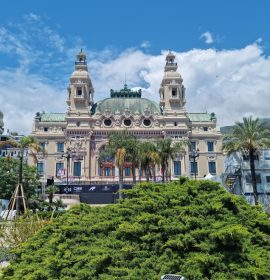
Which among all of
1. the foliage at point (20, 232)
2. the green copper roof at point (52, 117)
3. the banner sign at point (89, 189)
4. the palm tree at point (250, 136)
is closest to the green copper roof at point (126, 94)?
the green copper roof at point (52, 117)

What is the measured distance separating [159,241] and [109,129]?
69838 millimetres

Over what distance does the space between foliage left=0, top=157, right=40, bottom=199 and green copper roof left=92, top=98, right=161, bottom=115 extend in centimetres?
3524

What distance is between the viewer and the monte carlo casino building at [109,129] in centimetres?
7762

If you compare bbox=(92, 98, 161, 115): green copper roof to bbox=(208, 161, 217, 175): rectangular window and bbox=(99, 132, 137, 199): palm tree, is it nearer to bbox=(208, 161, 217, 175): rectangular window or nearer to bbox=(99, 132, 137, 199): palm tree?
bbox=(208, 161, 217, 175): rectangular window

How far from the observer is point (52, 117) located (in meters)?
88.4

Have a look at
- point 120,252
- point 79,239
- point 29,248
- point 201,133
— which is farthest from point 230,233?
point 201,133

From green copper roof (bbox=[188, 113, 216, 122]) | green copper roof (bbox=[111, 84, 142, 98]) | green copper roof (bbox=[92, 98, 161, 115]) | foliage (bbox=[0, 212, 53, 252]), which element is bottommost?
foliage (bbox=[0, 212, 53, 252])

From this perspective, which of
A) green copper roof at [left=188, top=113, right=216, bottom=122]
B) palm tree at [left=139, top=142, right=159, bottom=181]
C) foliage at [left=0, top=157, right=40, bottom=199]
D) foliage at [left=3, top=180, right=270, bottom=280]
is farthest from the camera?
green copper roof at [left=188, top=113, right=216, bottom=122]

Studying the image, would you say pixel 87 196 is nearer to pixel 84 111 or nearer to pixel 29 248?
pixel 84 111

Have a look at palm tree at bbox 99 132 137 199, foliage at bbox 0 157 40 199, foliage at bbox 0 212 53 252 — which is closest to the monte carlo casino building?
palm tree at bbox 99 132 137 199

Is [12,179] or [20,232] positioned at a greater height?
[12,179]

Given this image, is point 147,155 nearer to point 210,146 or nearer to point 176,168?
point 176,168

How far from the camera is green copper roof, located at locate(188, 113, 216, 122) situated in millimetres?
88188

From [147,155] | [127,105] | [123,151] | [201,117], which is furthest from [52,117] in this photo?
[123,151]
